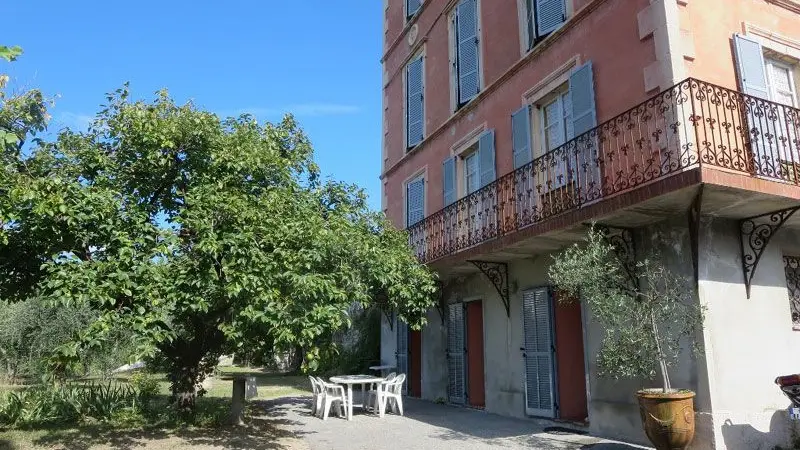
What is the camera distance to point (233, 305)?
704 cm

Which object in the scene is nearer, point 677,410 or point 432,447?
point 677,410

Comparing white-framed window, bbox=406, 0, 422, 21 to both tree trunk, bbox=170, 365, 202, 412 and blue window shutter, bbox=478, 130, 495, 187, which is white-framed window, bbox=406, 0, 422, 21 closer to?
blue window shutter, bbox=478, 130, 495, 187

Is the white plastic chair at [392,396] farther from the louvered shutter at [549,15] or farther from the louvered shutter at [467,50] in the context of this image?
the louvered shutter at [549,15]

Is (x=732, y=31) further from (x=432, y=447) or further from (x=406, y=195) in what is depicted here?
(x=406, y=195)

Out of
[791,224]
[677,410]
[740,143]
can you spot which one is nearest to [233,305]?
[677,410]

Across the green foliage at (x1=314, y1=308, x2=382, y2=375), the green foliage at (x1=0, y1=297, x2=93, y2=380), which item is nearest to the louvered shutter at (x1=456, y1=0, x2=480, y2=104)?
the green foliage at (x1=314, y1=308, x2=382, y2=375)

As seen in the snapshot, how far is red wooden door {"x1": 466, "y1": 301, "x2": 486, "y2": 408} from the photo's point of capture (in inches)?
459

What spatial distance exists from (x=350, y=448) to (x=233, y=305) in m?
2.62

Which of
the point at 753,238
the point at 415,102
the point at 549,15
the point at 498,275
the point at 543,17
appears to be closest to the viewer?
the point at 753,238

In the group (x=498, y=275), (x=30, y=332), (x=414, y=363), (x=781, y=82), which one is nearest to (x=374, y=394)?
(x=414, y=363)

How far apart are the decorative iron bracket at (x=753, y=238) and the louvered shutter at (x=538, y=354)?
303 cm

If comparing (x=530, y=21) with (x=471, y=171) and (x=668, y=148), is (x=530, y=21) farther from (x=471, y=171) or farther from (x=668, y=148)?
(x=668, y=148)

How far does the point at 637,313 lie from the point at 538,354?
3264mm

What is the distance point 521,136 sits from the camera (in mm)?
10086
